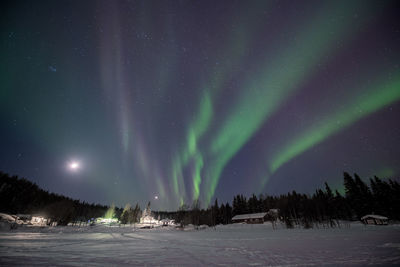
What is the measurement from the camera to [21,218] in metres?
76.7

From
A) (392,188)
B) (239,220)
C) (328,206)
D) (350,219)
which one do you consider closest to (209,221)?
(239,220)

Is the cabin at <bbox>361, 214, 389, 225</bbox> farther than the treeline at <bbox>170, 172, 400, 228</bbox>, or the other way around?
the treeline at <bbox>170, 172, 400, 228</bbox>

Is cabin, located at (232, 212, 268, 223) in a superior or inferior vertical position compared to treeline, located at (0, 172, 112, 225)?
inferior

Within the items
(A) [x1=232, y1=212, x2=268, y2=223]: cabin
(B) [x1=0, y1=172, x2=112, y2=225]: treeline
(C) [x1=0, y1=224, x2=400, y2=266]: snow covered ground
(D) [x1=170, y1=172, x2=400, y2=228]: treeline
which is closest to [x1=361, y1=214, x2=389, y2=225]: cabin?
(D) [x1=170, y1=172, x2=400, y2=228]: treeline

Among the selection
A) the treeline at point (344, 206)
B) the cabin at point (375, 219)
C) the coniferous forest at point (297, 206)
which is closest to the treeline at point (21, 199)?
the coniferous forest at point (297, 206)

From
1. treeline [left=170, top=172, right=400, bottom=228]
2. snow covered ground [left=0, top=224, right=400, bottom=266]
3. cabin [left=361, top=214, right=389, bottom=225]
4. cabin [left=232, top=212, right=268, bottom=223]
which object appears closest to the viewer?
snow covered ground [left=0, top=224, right=400, bottom=266]

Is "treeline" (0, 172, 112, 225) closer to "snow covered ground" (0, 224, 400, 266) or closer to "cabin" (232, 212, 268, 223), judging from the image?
"cabin" (232, 212, 268, 223)

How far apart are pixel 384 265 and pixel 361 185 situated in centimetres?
8417

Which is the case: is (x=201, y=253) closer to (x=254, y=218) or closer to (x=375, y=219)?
(x=375, y=219)

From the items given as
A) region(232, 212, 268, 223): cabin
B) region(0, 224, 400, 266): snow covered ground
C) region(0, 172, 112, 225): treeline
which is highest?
region(0, 172, 112, 225): treeline

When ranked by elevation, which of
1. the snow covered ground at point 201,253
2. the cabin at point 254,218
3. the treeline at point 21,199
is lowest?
the snow covered ground at point 201,253

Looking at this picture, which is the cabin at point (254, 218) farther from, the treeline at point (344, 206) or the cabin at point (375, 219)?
the cabin at point (375, 219)

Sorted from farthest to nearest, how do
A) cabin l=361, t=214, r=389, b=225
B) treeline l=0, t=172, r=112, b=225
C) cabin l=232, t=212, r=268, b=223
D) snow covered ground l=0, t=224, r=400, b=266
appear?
treeline l=0, t=172, r=112, b=225
cabin l=232, t=212, r=268, b=223
cabin l=361, t=214, r=389, b=225
snow covered ground l=0, t=224, r=400, b=266

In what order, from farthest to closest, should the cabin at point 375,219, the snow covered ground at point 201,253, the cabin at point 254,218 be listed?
the cabin at point 254,218
the cabin at point 375,219
the snow covered ground at point 201,253
